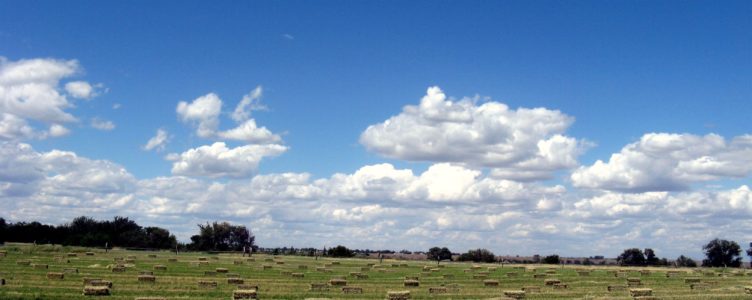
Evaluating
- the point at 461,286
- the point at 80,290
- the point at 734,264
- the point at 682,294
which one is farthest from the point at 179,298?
the point at 734,264

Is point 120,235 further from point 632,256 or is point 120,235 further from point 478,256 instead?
point 632,256

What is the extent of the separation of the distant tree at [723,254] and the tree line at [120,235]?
77.3 m

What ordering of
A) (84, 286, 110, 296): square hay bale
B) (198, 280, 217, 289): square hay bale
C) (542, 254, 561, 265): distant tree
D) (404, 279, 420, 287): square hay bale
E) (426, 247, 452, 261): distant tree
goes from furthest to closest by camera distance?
1. (426, 247, 452, 261): distant tree
2. (542, 254, 561, 265): distant tree
3. (404, 279, 420, 287): square hay bale
4. (198, 280, 217, 289): square hay bale
5. (84, 286, 110, 296): square hay bale

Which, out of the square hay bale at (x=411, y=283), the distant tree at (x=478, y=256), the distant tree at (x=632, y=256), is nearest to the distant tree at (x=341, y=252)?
the distant tree at (x=478, y=256)

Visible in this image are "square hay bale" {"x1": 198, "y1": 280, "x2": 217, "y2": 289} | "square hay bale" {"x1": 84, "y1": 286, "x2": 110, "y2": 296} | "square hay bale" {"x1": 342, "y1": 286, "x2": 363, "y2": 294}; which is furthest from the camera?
"square hay bale" {"x1": 198, "y1": 280, "x2": 217, "y2": 289}

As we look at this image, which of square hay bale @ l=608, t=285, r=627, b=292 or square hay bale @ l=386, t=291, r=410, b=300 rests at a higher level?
square hay bale @ l=608, t=285, r=627, b=292

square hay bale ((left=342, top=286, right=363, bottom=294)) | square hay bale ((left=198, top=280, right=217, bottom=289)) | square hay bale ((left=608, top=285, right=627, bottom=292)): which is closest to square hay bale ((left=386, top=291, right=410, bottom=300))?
square hay bale ((left=342, top=286, right=363, bottom=294))

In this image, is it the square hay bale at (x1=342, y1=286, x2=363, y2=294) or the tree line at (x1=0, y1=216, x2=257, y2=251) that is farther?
the tree line at (x1=0, y1=216, x2=257, y2=251)

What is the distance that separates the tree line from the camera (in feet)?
391

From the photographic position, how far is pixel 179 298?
32062 mm

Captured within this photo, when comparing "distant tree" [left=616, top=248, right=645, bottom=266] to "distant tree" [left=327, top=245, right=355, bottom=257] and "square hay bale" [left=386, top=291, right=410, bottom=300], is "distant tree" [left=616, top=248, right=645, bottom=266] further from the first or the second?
"square hay bale" [left=386, top=291, right=410, bottom=300]

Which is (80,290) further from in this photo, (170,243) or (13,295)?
(170,243)

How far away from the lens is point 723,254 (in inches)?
4267

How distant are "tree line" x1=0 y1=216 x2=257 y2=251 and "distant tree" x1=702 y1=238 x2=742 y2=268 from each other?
77.3 m
